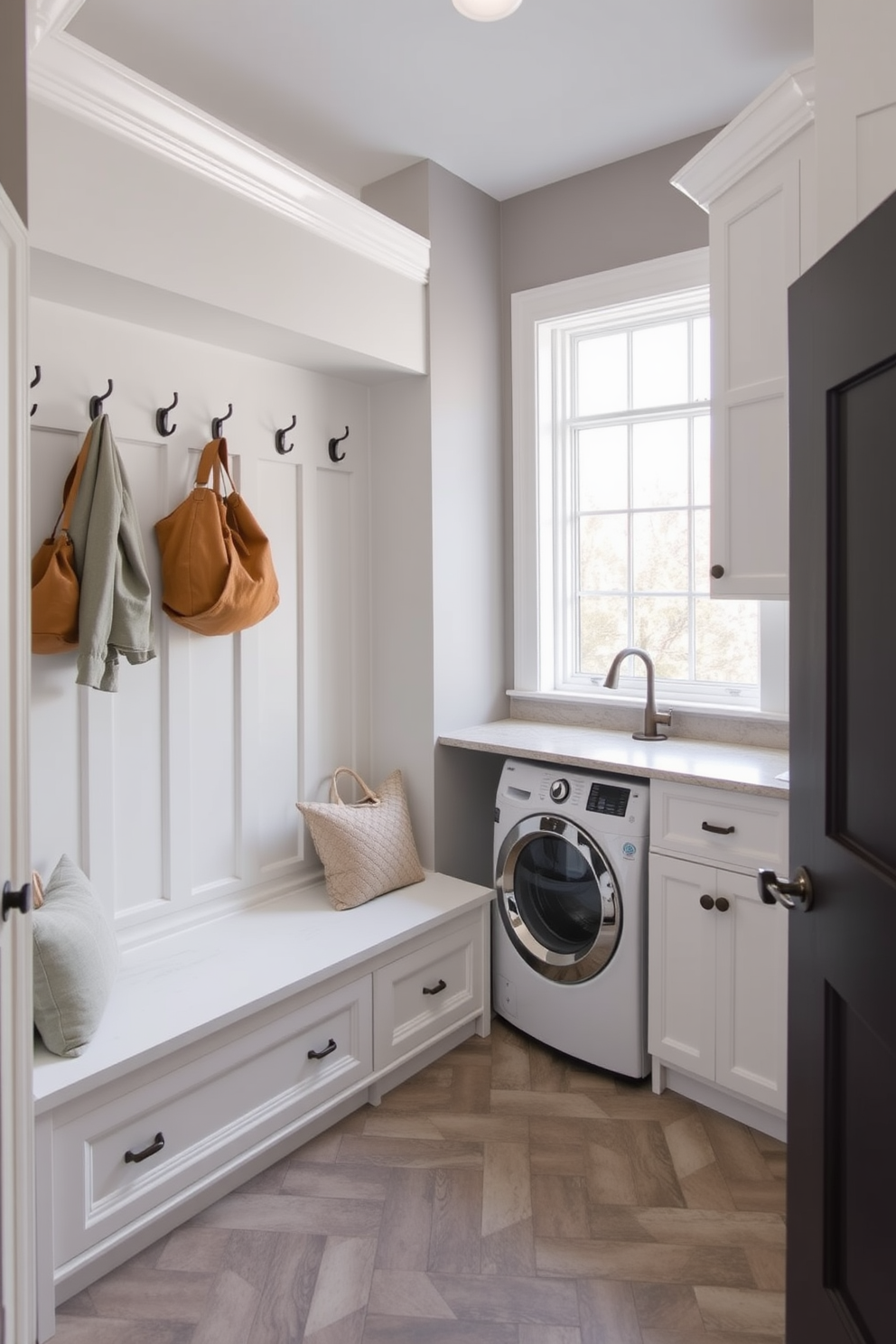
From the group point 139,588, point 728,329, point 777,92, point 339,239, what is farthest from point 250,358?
point 777,92

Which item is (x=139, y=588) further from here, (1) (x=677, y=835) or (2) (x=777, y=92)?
(2) (x=777, y=92)

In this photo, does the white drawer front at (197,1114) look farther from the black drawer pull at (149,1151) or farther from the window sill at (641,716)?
the window sill at (641,716)

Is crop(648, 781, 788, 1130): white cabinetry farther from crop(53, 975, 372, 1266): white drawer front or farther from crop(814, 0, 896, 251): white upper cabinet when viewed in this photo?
crop(814, 0, 896, 251): white upper cabinet

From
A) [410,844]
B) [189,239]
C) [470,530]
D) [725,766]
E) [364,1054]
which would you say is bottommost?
[364,1054]

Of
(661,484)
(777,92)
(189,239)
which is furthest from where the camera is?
(661,484)

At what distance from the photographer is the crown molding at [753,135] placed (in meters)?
1.87

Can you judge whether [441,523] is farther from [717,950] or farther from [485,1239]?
[485,1239]

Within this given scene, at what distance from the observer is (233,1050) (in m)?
1.99

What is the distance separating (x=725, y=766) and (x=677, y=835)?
0.23 meters

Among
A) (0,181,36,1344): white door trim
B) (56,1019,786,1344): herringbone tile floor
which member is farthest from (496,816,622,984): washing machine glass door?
(0,181,36,1344): white door trim

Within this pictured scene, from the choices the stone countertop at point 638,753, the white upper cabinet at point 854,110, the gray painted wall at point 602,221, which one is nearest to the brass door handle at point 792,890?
the stone countertop at point 638,753

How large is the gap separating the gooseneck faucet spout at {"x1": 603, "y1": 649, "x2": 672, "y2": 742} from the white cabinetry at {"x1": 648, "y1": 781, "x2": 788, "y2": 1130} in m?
0.42

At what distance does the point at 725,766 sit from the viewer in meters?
2.37

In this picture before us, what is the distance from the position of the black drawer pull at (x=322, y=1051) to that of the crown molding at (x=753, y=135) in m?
2.33
